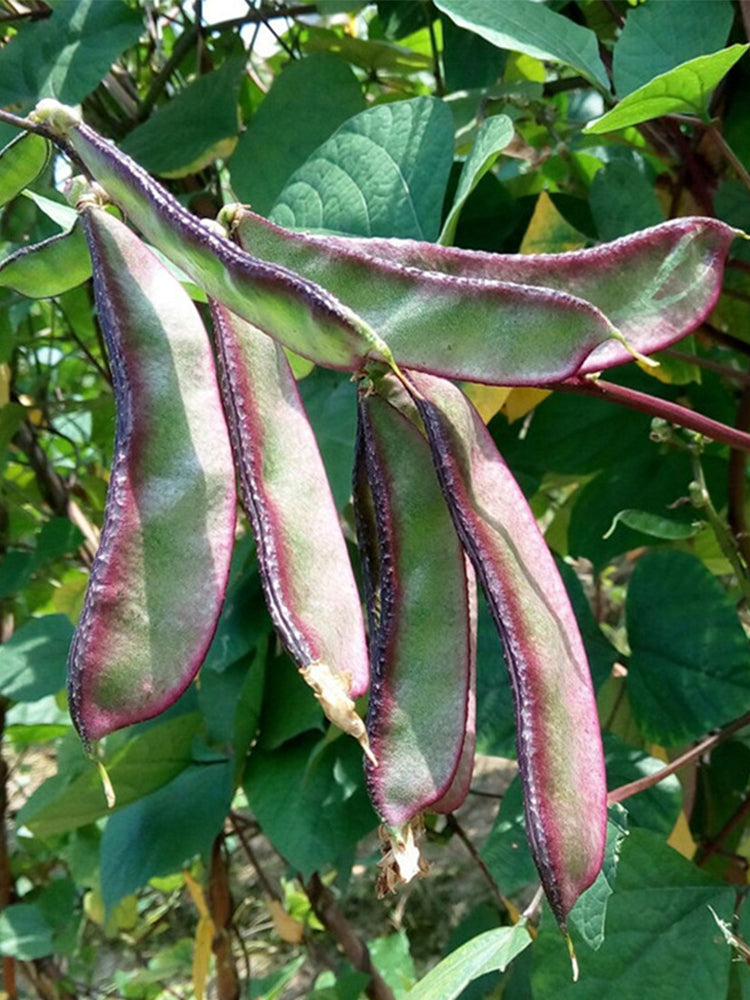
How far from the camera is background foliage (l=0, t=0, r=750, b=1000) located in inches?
24.5

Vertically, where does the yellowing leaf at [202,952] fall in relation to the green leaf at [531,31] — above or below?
below

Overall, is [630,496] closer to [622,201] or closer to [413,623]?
[622,201]

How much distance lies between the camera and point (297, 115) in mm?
771

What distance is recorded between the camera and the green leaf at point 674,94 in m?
0.50

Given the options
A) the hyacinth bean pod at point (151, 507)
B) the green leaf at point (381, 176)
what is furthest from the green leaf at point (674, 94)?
the hyacinth bean pod at point (151, 507)

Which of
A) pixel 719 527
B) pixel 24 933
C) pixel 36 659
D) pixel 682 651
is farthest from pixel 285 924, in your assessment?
pixel 719 527

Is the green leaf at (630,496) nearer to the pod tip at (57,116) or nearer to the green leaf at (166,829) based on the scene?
the green leaf at (166,829)

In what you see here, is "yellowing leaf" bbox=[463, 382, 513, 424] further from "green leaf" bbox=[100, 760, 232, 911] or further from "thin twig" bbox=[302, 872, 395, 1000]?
"thin twig" bbox=[302, 872, 395, 1000]

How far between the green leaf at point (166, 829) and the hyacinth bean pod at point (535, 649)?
53cm

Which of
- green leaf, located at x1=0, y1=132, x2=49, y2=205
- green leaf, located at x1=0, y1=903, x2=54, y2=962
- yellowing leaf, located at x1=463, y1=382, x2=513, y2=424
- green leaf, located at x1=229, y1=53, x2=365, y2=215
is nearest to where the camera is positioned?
green leaf, located at x1=0, y1=132, x2=49, y2=205

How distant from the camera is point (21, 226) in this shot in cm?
74

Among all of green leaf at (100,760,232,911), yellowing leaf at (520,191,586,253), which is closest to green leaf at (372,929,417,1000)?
green leaf at (100,760,232,911)

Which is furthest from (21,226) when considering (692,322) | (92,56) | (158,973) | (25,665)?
(158,973)

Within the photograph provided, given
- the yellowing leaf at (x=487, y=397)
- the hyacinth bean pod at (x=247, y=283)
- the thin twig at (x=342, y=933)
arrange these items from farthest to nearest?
1. the thin twig at (x=342, y=933)
2. the yellowing leaf at (x=487, y=397)
3. the hyacinth bean pod at (x=247, y=283)
